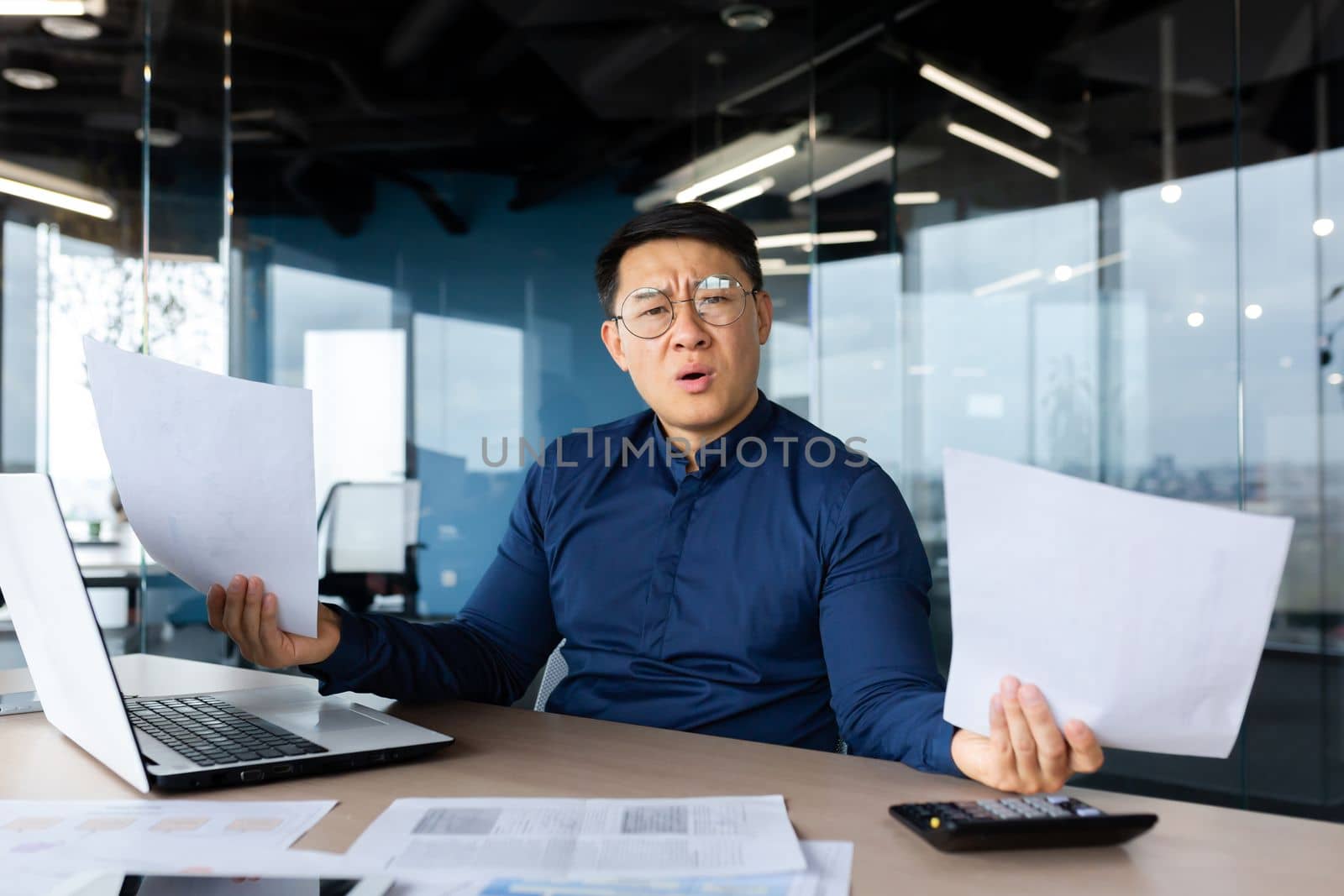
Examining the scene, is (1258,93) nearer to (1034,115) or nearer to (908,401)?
(1034,115)

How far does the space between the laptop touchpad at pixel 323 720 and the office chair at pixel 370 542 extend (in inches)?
140

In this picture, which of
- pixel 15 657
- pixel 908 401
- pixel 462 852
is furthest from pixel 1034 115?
pixel 15 657

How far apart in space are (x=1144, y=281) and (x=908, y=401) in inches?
37.7

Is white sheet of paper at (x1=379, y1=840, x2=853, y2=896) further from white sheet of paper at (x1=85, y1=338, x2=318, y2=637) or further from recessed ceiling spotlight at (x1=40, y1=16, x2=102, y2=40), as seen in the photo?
recessed ceiling spotlight at (x1=40, y1=16, x2=102, y2=40)

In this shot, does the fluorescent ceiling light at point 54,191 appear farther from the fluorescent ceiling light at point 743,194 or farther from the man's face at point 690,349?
the man's face at point 690,349

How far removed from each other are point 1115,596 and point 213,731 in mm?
1011

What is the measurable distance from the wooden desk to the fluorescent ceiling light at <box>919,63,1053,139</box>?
334cm

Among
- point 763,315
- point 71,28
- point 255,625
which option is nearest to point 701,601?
point 763,315

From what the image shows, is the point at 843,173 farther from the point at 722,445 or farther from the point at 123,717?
the point at 123,717

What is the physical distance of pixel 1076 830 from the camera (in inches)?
34.0

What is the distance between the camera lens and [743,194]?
4566mm

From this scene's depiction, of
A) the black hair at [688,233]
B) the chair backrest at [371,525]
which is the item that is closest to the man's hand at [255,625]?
the black hair at [688,233]

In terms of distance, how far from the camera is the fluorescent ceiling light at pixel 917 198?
4.07 m

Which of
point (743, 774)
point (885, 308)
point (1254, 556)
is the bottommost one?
point (743, 774)
